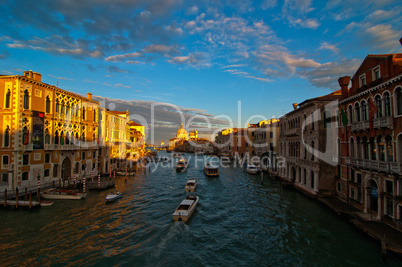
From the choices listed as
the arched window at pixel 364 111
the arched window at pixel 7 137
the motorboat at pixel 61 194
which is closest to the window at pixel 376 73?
the arched window at pixel 364 111

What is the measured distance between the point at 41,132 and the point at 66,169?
824 cm

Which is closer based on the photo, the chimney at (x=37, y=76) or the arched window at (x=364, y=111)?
the arched window at (x=364, y=111)

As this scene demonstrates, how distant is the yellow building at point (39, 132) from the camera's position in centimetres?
2352

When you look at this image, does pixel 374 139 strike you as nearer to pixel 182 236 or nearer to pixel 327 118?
pixel 327 118

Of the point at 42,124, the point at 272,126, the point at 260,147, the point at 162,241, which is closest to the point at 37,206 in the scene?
the point at 42,124

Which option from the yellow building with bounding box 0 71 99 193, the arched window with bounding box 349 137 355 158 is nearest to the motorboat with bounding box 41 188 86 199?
the yellow building with bounding box 0 71 99 193

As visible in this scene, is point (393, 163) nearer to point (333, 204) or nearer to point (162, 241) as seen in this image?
point (333, 204)

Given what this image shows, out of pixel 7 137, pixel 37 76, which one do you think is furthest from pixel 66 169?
pixel 37 76

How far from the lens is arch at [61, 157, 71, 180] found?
32.0m

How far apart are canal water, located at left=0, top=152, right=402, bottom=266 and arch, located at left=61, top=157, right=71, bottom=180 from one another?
29.7 ft

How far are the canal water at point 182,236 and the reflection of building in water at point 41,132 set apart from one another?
513 cm

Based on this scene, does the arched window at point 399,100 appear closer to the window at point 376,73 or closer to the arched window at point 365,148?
the window at point 376,73

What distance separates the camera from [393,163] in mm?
14844

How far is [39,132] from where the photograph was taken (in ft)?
86.1
